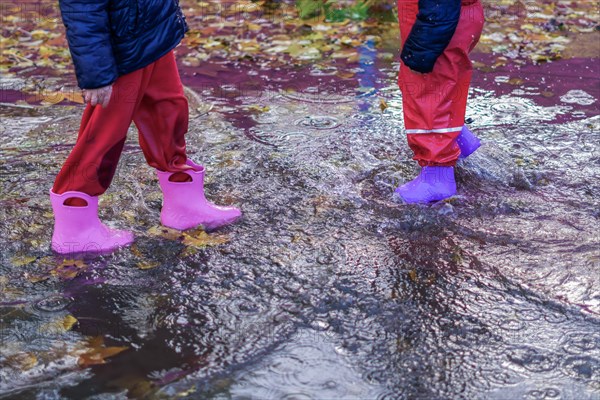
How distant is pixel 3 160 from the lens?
4.46m

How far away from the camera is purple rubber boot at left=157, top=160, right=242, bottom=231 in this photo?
3.61 m

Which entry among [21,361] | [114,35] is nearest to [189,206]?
[114,35]

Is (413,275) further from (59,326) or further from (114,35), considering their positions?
(114,35)

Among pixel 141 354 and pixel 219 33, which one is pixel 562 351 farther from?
pixel 219 33

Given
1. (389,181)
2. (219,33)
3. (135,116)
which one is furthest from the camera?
(219,33)

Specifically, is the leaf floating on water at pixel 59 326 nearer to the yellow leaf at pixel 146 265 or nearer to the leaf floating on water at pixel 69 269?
the leaf floating on water at pixel 69 269

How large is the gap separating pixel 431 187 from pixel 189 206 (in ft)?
3.97

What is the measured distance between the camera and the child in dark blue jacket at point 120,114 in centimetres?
296

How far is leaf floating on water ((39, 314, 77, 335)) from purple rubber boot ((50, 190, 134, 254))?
0.54 meters

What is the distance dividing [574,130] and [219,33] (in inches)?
151

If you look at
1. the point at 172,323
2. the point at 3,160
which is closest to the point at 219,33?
the point at 3,160

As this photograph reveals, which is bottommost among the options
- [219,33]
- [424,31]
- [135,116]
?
[219,33]

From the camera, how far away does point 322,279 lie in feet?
10.4

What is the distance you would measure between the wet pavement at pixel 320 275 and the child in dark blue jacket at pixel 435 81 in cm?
16
